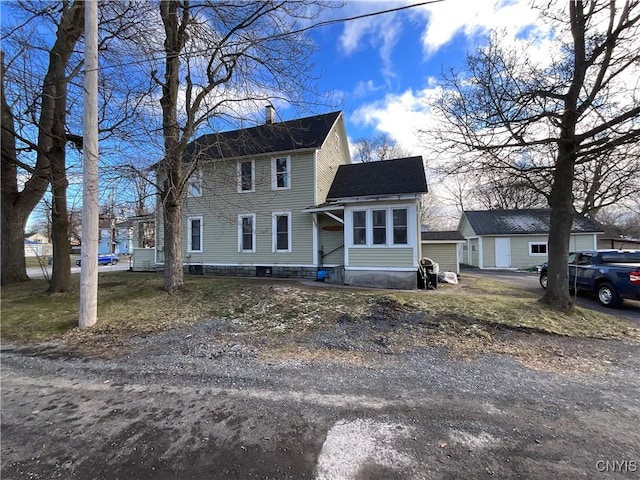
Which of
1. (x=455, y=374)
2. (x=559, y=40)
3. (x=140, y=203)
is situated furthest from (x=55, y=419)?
(x=559, y=40)

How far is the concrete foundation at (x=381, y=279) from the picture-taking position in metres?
11.1

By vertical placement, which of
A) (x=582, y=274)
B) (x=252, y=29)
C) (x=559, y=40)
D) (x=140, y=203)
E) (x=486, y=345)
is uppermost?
(x=252, y=29)

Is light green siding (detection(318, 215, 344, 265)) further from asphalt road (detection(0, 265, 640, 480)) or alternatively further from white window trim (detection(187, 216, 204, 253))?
asphalt road (detection(0, 265, 640, 480))

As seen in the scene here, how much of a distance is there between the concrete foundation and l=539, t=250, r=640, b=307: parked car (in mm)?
4687

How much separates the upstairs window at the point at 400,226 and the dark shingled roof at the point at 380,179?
2.39 feet

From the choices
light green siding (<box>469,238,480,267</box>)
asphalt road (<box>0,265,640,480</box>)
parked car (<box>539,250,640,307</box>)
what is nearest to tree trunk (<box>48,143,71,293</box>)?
asphalt road (<box>0,265,640,480</box>)

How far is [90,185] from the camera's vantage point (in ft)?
21.6

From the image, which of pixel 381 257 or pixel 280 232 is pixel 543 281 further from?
pixel 280 232

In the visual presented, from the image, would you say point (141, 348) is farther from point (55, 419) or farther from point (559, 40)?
point (559, 40)

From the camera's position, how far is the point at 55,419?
10.0 ft

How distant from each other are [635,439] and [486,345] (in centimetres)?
275

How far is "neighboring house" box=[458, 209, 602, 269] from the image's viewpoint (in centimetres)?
2291

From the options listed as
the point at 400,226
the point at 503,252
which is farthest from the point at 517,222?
the point at 400,226

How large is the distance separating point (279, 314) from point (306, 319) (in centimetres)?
75
